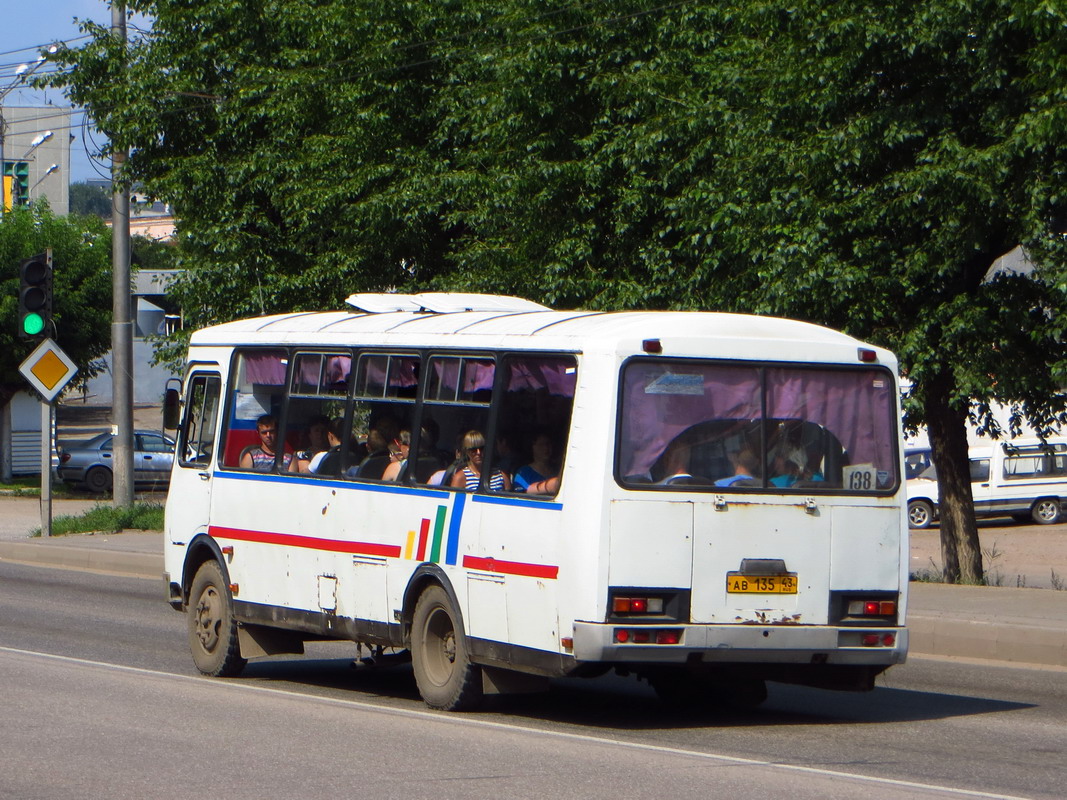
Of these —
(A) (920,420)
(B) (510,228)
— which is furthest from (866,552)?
(B) (510,228)

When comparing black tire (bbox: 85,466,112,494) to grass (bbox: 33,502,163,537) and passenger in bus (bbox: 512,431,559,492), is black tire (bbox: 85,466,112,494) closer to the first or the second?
grass (bbox: 33,502,163,537)

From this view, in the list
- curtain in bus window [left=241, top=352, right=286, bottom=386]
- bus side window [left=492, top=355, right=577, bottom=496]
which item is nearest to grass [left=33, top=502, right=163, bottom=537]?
curtain in bus window [left=241, top=352, right=286, bottom=386]

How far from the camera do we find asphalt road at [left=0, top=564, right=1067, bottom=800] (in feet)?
23.7

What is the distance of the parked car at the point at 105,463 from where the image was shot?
4053 cm

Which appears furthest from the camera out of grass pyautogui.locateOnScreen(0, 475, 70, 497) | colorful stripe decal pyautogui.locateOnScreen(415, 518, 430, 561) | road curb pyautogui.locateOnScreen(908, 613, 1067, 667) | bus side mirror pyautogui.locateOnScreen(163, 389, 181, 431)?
grass pyautogui.locateOnScreen(0, 475, 70, 497)

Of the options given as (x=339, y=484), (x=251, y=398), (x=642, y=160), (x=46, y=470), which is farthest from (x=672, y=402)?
(x=46, y=470)

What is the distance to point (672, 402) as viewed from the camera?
9055mm

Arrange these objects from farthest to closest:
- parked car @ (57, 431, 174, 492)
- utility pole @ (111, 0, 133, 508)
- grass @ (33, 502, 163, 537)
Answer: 1. parked car @ (57, 431, 174, 492)
2. grass @ (33, 502, 163, 537)
3. utility pole @ (111, 0, 133, 508)

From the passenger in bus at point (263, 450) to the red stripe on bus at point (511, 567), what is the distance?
2.39 meters

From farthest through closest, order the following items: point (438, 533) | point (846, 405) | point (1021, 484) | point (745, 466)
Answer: point (1021, 484), point (438, 533), point (846, 405), point (745, 466)

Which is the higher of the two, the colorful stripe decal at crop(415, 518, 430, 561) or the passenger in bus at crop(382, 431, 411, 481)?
the passenger in bus at crop(382, 431, 411, 481)

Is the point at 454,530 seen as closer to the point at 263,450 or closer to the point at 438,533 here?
the point at 438,533

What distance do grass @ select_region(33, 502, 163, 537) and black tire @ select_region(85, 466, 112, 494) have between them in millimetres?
13918

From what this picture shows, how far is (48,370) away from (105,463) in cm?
1674
